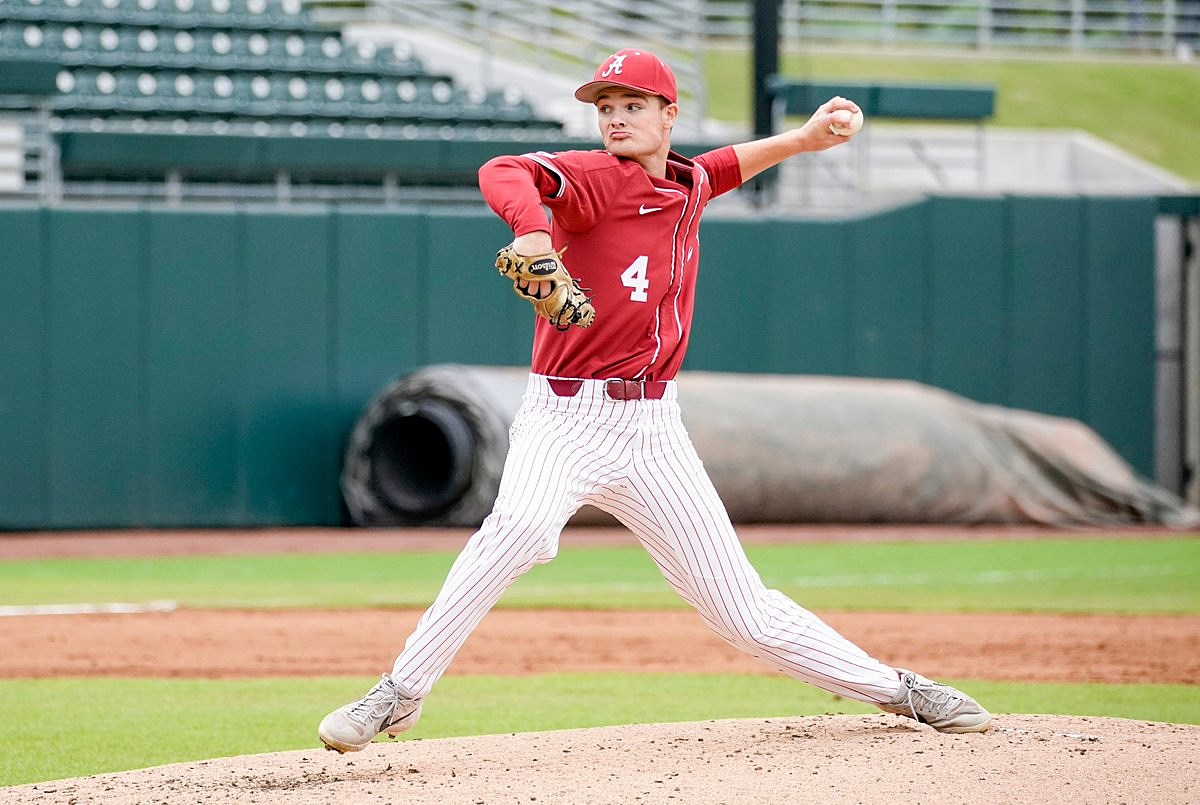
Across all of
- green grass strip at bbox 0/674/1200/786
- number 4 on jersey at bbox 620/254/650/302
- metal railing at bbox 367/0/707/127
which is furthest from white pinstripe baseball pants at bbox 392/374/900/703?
metal railing at bbox 367/0/707/127

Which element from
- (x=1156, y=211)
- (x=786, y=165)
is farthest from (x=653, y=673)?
(x=786, y=165)

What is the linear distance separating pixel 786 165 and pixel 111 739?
1366 centimetres

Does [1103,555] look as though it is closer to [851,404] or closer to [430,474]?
[851,404]

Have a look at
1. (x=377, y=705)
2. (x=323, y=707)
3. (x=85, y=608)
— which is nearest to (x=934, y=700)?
(x=377, y=705)

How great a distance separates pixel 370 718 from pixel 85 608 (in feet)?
16.0

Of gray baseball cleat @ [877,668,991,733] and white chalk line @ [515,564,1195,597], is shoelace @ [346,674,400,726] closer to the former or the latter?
gray baseball cleat @ [877,668,991,733]

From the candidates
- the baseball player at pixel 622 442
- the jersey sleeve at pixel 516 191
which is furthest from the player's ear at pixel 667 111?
the jersey sleeve at pixel 516 191

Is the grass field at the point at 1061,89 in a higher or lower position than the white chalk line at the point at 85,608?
higher

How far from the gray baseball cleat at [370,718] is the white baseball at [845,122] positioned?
1.77 metres

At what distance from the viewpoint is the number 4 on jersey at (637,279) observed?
3.77 metres

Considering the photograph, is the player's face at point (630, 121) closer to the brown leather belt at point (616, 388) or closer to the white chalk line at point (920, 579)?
the brown leather belt at point (616, 388)

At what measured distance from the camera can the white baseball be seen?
4047 mm

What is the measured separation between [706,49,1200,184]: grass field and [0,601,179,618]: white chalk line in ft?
62.7

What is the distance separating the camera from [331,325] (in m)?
12.4
